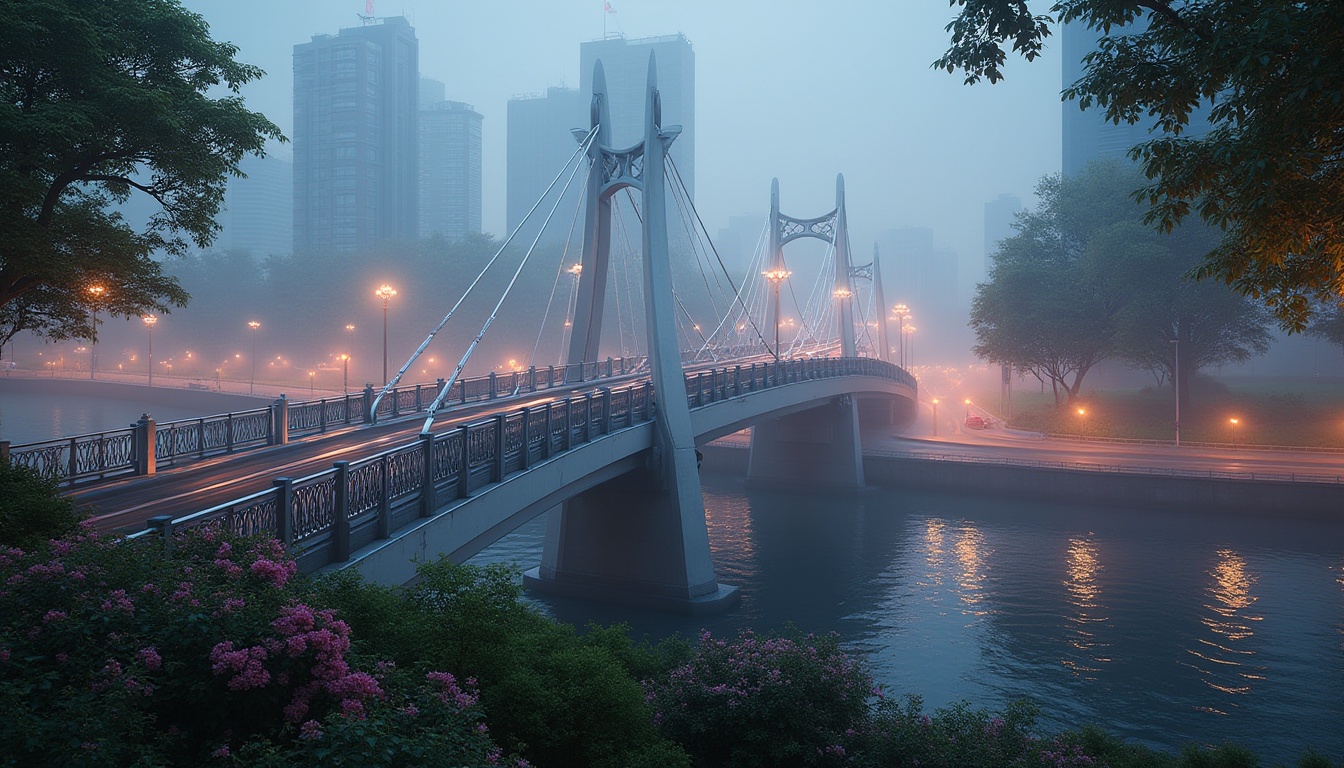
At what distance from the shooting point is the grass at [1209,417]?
48.3 m

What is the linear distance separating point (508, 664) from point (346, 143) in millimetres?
120575

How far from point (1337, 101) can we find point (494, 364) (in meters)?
83.1

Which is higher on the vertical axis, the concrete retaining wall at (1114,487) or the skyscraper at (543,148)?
the skyscraper at (543,148)

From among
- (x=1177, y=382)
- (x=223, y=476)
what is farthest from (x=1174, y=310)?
(x=223, y=476)

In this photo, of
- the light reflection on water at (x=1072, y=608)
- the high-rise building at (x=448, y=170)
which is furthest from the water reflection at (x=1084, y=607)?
the high-rise building at (x=448, y=170)

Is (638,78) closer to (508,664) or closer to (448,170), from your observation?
(448,170)

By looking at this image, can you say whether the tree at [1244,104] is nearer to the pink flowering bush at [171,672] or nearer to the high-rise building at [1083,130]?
the pink flowering bush at [171,672]

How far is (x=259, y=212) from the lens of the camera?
542ft

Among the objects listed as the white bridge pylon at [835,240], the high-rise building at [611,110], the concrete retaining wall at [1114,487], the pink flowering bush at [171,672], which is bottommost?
the concrete retaining wall at [1114,487]

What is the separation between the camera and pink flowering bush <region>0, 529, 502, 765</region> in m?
4.90

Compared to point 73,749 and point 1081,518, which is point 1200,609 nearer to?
point 1081,518

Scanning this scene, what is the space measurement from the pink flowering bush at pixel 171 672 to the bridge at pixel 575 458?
1.85m

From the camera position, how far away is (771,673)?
35.4 ft

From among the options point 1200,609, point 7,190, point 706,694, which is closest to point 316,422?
point 7,190
